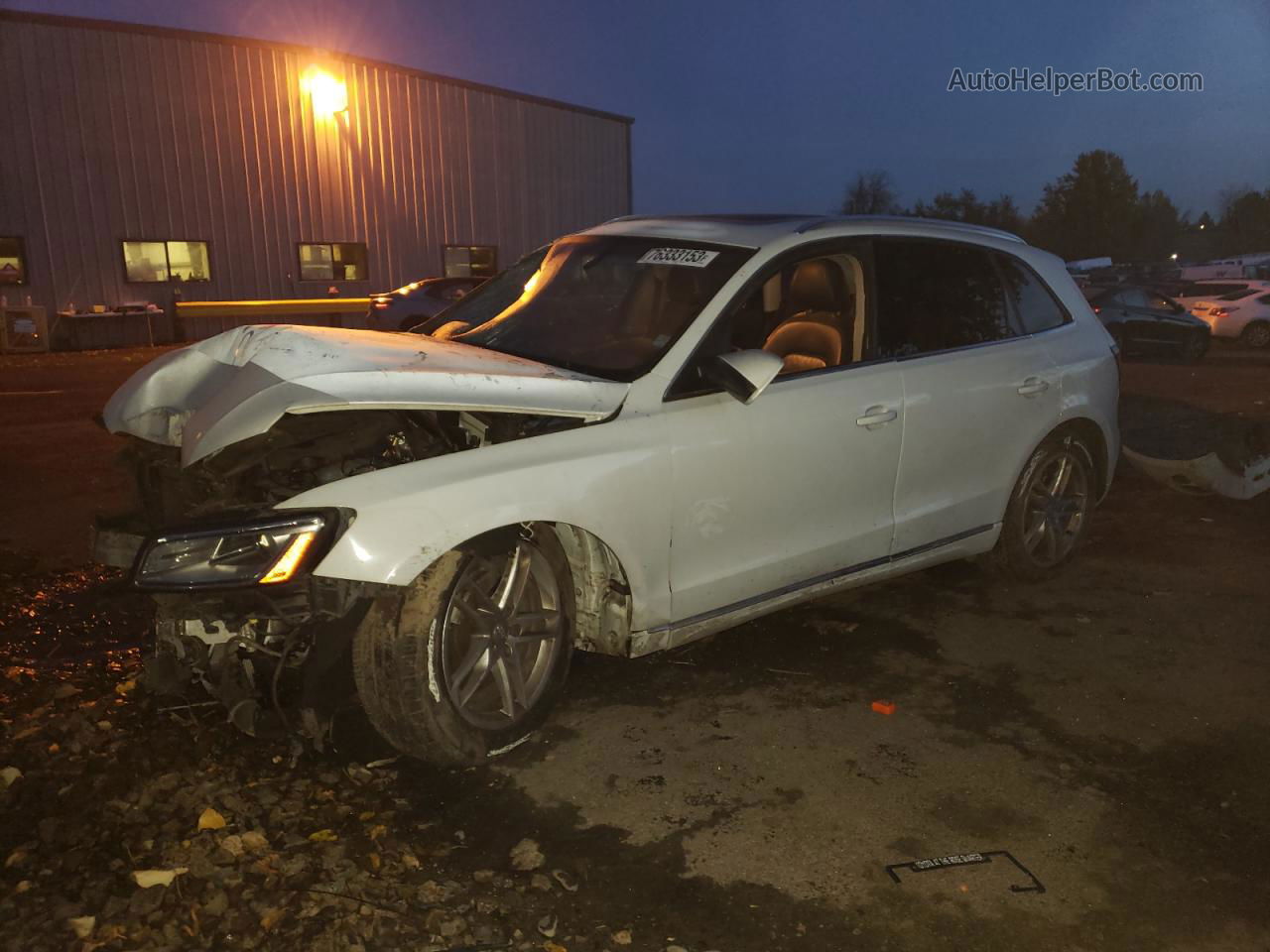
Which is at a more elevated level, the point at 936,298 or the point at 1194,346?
the point at 936,298

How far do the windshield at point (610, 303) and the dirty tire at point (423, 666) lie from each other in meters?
0.87

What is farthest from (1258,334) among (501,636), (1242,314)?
(501,636)

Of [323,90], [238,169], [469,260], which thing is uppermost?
[323,90]

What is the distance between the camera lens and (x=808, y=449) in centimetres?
378

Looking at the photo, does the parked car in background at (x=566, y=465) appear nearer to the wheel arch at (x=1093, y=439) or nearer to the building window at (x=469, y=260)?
the wheel arch at (x=1093, y=439)

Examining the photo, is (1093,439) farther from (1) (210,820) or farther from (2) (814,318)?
(1) (210,820)

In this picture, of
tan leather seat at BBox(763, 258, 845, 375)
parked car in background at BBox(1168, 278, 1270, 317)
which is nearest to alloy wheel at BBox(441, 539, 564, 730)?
tan leather seat at BBox(763, 258, 845, 375)

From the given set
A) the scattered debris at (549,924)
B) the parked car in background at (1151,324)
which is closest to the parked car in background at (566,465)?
the scattered debris at (549,924)

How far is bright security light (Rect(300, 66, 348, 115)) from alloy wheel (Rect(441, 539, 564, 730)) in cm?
2142

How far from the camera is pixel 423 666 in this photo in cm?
305

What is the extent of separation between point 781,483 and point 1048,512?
2058 mm

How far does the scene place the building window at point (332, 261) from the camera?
22.6 metres

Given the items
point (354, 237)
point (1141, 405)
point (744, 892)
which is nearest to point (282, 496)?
point (744, 892)

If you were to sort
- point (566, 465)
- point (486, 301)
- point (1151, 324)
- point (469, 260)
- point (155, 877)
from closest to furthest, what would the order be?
point (155, 877), point (566, 465), point (486, 301), point (1151, 324), point (469, 260)
